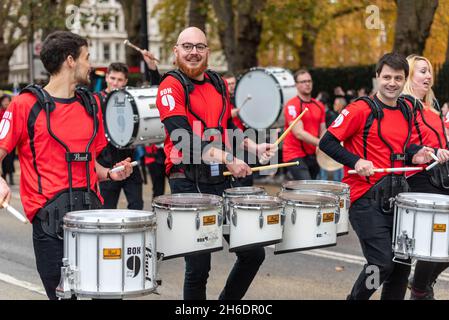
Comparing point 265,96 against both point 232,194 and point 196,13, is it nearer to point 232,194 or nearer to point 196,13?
point 196,13

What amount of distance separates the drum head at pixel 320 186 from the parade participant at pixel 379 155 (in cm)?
10

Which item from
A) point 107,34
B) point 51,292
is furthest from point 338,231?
point 107,34

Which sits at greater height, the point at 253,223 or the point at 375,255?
the point at 253,223

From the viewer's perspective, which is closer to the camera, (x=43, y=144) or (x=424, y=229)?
(x=43, y=144)

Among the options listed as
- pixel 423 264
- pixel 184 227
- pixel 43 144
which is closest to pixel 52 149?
pixel 43 144

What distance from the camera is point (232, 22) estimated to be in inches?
761

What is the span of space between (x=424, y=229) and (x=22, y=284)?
394 cm

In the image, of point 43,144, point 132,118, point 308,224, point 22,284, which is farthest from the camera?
point 132,118

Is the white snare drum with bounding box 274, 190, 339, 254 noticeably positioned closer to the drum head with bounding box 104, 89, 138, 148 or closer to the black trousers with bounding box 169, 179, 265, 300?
the black trousers with bounding box 169, 179, 265, 300

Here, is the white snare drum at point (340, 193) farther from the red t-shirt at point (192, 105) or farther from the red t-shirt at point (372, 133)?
the red t-shirt at point (192, 105)

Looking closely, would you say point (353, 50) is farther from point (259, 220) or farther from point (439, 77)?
point (259, 220)

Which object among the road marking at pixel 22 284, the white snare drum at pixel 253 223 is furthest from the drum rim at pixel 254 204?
the road marking at pixel 22 284

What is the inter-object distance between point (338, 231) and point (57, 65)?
86.0 inches

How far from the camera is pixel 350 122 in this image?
5285 mm
